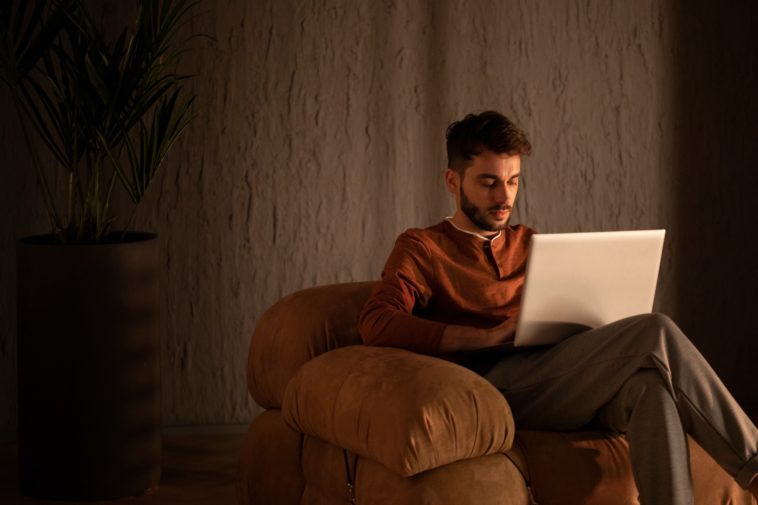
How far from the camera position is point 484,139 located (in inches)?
115

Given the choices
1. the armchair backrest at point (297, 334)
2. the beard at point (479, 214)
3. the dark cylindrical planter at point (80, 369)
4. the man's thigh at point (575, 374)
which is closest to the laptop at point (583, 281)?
the man's thigh at point (575, 374)

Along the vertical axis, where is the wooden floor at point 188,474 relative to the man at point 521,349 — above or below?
below

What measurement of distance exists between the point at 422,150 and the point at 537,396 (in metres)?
1.62

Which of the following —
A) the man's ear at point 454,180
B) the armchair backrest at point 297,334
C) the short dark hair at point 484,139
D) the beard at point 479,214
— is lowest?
the armchair backrest at point 297,334

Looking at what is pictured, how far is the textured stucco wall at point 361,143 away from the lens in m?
3.96

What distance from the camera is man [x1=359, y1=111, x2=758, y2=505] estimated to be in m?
2.46

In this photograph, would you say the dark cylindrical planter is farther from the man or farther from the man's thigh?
the man's thigh

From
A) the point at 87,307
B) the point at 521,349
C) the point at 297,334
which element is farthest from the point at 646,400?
the point at 87,307

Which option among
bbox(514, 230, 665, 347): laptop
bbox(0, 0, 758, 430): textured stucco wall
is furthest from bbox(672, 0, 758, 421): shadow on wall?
bbox(514, 230, 665, 347): laptop

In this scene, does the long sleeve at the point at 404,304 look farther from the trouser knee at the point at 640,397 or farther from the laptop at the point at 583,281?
the trouser knee at the point at 640,397

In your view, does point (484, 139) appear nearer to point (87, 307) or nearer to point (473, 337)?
point (473, 337)

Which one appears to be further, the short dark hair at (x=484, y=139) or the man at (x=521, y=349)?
the short dark hair at (x=484, y=139)

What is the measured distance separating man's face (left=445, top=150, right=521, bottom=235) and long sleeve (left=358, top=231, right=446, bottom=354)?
0.52 ft

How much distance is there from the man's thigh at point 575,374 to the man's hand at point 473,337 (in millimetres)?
82
